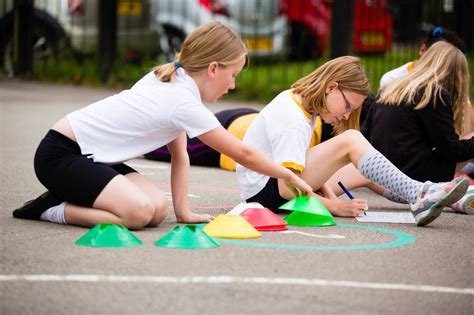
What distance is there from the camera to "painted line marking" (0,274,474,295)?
3.74 meters

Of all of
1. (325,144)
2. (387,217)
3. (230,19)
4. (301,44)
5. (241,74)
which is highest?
(325,144)

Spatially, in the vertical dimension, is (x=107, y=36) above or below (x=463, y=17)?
below

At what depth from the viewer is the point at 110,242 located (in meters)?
4.35

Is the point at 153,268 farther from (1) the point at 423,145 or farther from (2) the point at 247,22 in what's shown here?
(2) the point at 247,22

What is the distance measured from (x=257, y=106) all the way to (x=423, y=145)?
559cm

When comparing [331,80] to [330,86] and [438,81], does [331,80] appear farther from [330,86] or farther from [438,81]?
[438,81]

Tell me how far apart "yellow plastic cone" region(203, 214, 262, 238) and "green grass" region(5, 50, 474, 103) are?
7541 millimetres

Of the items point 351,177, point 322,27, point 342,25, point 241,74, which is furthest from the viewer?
point 322,27

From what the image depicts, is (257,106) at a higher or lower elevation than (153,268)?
lower

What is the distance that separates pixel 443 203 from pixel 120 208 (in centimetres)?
170

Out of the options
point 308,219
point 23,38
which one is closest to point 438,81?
point 308,219

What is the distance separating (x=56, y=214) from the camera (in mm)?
4953

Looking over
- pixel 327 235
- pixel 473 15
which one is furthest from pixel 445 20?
pixel 327 235

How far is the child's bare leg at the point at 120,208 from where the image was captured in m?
4.75
